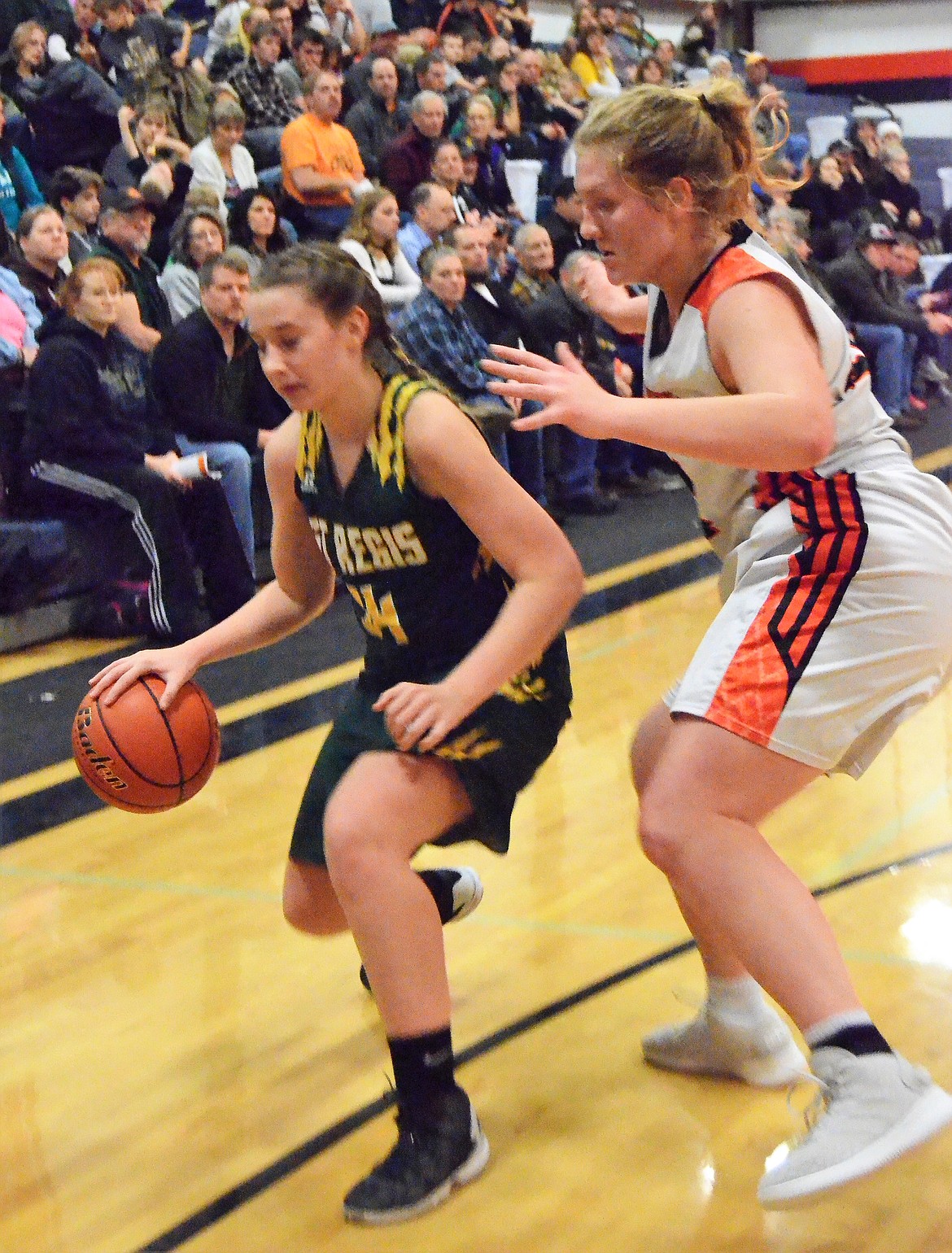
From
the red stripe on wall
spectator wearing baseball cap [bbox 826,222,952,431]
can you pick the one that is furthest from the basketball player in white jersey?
the red stripe on wall

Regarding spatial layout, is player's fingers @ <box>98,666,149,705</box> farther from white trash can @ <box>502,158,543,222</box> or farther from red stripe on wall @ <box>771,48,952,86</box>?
red stripe on wall @ <box>771,48,952,86</box>

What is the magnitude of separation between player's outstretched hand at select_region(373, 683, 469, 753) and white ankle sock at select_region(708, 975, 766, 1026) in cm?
77

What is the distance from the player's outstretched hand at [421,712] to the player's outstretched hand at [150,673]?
54 cm

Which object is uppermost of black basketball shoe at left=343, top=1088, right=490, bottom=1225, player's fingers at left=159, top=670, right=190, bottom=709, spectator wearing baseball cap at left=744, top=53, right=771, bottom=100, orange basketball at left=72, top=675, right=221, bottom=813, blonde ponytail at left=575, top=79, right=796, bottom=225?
blonde ponytail at left=575, top=79, right=796, bottom=225

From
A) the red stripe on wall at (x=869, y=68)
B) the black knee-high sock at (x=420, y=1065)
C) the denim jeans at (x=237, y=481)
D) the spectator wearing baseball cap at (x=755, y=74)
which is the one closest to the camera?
the black knee-high sock at (x=420, y=1065)

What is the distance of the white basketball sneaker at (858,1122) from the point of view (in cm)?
212

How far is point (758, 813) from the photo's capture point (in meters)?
2.34

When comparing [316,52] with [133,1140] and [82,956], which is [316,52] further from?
[133,1140]

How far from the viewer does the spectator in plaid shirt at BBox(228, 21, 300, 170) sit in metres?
9.71

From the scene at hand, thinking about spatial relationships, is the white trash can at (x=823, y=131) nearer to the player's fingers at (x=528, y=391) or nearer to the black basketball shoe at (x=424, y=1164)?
the player's fingers at (x=528, y=391)

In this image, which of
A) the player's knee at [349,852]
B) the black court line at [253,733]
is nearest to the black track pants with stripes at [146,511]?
the black court line at [253,733]

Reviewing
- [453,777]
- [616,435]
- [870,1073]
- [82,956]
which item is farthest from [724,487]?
[82,956]

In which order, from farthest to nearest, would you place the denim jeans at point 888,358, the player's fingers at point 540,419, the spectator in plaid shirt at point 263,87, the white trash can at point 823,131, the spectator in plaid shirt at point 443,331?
1. the white trash can at point 823,131
2. the denim jeans at point 888,358
3. the spectator in plaid shirt at point 263,87
4. the spectator in plaid shirt at point 443,331
5. the player's fingers at point 540,419

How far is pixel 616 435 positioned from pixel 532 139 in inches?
379
